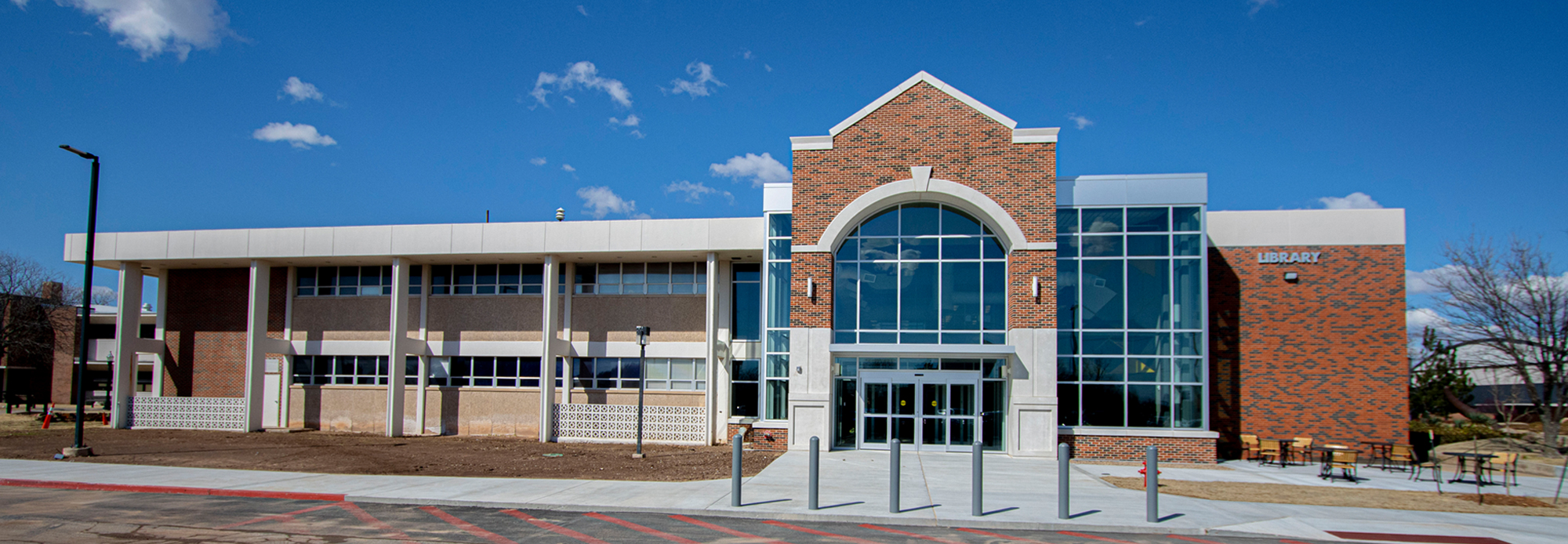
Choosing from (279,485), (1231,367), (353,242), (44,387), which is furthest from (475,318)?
(44,387)

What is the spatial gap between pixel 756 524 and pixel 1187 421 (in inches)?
538

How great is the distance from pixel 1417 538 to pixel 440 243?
2335 centimetres

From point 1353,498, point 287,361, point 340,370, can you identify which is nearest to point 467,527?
point 1353,498

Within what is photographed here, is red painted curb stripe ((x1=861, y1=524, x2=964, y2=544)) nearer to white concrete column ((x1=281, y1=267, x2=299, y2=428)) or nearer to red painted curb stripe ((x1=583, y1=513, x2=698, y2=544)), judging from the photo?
red painted curb stripe ((x1=583, y1=513, x2=698, y2=544))

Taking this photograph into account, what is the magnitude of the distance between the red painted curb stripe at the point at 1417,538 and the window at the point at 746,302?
1621 cm

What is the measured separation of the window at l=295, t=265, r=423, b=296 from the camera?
2745 cm

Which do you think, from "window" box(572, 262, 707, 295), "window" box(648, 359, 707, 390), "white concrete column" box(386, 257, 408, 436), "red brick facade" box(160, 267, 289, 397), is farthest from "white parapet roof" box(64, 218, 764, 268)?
"window" box(648, 359, 707, 390)

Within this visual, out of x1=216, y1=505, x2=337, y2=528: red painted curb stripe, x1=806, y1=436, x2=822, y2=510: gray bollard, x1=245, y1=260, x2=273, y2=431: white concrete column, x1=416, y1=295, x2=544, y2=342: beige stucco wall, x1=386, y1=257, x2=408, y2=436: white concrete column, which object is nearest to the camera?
x1=216, y1=505, x2=337, y2=528: red painted curb stripe

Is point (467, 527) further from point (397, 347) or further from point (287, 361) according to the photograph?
point (287, 361)

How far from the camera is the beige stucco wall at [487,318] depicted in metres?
26.2

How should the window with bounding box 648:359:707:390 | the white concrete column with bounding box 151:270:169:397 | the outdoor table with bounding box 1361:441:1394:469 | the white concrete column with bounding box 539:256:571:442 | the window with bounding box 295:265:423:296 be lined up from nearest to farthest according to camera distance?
the outdoor table with bounding box 1361:441:1394:469, the white concrete column with bounding box 539:256:571:442, the window with bounding box 648:359:707:390, the window with bounding box 295:265:423:296, the white concrete column with bounding box 151:270:169:397

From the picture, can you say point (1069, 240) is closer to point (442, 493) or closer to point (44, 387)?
point (442, 493)

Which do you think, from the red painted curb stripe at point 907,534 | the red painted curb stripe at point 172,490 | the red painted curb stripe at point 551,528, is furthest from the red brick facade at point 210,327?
the red painted curb stripe at point 907,534

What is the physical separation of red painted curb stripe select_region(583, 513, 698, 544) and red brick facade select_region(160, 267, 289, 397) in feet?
69.3
